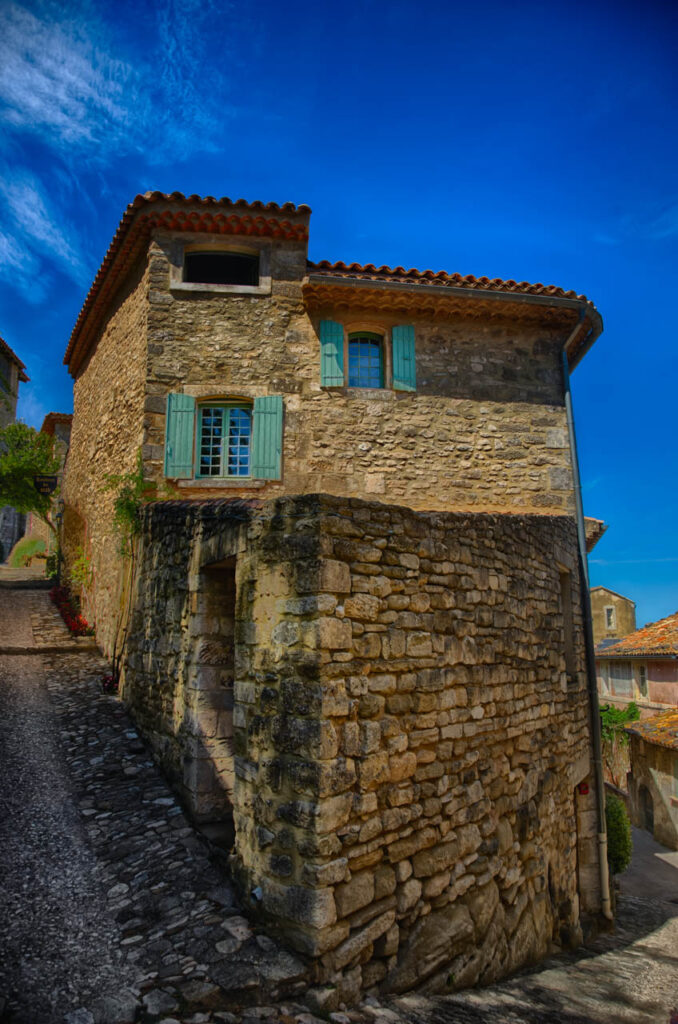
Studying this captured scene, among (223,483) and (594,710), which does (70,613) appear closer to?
(223,483)

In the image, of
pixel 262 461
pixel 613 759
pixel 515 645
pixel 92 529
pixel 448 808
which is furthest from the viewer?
pixel 613 759

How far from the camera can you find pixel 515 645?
18.3 feet

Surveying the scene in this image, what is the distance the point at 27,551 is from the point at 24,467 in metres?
9.53

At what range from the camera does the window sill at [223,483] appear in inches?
369

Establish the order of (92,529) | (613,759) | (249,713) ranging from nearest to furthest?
(249,713) → (92,529) → (613,759)

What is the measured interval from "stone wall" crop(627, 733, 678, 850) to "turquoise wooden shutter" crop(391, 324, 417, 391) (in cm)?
1070

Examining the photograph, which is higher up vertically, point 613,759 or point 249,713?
point 249,713

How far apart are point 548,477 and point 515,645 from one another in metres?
5.23

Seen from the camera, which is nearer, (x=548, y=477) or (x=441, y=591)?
(x=441, y=591)

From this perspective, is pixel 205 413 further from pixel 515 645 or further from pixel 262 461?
pixel 515 645

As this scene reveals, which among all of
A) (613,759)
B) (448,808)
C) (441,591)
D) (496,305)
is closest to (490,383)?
(496,305)

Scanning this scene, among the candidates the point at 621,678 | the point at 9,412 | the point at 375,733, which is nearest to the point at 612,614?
the point at 621,678

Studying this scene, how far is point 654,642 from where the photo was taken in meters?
18.4

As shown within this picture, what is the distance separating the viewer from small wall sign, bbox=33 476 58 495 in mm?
16422
